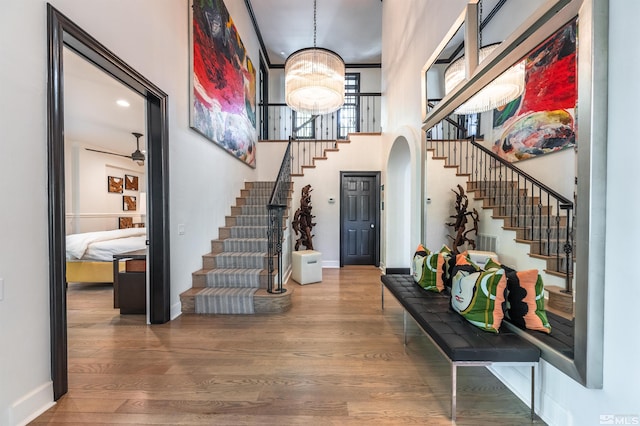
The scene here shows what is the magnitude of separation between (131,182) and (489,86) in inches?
379

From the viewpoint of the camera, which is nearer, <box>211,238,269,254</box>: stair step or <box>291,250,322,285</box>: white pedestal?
<box>211,238,269,254</box>: stair step

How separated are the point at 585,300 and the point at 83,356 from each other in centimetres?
360

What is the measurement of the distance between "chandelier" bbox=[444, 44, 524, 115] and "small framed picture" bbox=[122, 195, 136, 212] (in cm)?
903

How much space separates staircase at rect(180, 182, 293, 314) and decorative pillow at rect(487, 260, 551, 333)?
2384mm

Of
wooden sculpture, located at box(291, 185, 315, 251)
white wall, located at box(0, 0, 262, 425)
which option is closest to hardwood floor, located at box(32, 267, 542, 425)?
white wall, located at box(0, 0, 262, 425)

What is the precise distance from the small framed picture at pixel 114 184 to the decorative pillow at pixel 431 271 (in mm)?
8551

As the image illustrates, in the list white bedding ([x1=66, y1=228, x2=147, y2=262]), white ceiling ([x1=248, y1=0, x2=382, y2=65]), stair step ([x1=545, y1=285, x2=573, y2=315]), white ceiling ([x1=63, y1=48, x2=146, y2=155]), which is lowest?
white bedding ([x1=66, y1=228, x2=147, y2=262])

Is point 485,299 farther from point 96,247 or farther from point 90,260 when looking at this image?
point 90,260

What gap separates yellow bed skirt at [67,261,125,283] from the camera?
173 inches

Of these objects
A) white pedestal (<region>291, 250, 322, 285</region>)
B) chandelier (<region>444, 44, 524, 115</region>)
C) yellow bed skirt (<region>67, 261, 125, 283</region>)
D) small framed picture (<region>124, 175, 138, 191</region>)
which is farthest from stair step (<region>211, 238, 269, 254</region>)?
small framed picture (<region>124, 175, 138, 191</region>)

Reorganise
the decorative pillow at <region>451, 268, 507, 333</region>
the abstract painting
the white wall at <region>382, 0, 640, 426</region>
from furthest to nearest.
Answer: the decorative pillow at <region>451, 268, 507, 333</region> → the abstract painting → the white wall at <region>382, 0, 640, 426</region>

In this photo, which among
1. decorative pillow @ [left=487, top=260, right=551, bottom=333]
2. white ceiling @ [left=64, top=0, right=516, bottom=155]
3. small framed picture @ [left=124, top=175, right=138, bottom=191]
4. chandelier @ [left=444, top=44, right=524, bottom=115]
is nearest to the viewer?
decorative pillow @ [left=487, top=260, right=551, bottom=333]

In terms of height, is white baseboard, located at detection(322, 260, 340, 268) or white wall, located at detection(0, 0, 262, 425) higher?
white wall, located at detection(0, 0, 262, 425)

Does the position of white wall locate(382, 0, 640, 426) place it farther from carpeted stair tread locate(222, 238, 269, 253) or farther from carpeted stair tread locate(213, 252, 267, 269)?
carpeted stair tread locate(222, 238, 269, 253)
